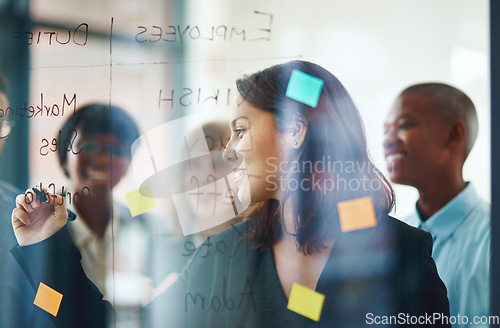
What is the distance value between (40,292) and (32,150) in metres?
0.44

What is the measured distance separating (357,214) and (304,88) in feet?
1.21

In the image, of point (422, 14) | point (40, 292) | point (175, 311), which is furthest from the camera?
point (40, 292)

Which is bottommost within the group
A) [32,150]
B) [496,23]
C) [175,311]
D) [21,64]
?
[175,311]

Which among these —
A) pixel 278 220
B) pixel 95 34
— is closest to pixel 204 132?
pixel 278 220


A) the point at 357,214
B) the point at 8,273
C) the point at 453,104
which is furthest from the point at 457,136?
the point at 8,273

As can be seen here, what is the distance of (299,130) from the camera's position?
134 centimetres

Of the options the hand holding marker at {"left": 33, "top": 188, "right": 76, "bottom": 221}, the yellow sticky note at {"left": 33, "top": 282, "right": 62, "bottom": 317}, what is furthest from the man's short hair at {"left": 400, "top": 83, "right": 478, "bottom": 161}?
the yellow sticky note at {"left": 33, "top": 282, "right": 62, "bottom": 317}

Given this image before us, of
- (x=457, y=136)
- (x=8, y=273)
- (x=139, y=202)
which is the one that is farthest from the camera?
(x=8, y=273)

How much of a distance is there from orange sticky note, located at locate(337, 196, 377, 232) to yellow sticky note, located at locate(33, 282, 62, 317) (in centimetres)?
89

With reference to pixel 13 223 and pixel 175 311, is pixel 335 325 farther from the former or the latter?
pixel 13 223

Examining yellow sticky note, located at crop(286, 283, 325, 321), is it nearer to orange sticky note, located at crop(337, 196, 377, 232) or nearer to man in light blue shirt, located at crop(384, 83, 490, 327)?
orange sticky note, located at crop(337, 196, 377, 232)

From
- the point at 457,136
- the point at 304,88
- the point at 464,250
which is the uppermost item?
the point at 304,88

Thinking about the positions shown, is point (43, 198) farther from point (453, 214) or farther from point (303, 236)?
point (453, 214)

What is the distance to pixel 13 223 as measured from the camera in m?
1.54
